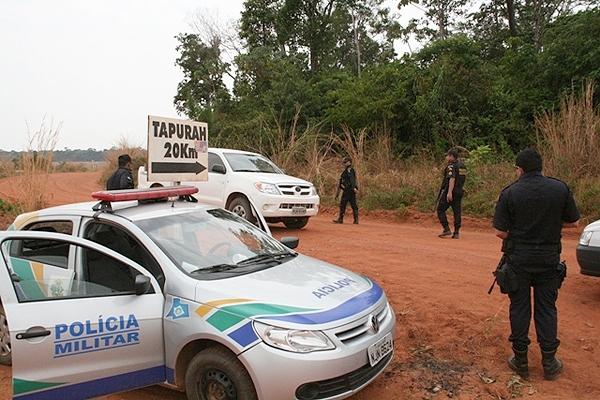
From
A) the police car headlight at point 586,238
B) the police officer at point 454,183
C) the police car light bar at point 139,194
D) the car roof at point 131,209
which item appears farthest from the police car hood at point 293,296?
the police officer at point 454,183

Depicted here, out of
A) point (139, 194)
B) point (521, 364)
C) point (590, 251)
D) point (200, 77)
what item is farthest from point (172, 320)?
point (200, 77)

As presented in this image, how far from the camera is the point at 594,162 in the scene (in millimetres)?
12609

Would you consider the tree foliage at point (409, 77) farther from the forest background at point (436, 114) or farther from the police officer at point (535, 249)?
the police officer at point (535, 249)

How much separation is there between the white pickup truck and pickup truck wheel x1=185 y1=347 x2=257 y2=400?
6384 millimetres

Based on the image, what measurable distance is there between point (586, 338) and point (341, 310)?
2.88 metres

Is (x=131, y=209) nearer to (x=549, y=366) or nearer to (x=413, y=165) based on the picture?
(x=549, y=366)

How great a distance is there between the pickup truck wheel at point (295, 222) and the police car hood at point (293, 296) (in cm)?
693

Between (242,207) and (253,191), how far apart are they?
0.42 metres

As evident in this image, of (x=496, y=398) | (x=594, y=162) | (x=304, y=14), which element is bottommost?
(x=496, y=398)

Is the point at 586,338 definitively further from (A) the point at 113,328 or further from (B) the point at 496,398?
(A) the point at 113,328

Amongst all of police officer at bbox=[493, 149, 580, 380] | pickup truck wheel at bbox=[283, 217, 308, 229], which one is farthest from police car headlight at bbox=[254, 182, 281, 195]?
police officer at bbox=[493, 149, 580, 380]

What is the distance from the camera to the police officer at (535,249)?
12.9 feet

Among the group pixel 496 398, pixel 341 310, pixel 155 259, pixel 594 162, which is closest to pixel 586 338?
pixel 496 398

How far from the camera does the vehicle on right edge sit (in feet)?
17.5
